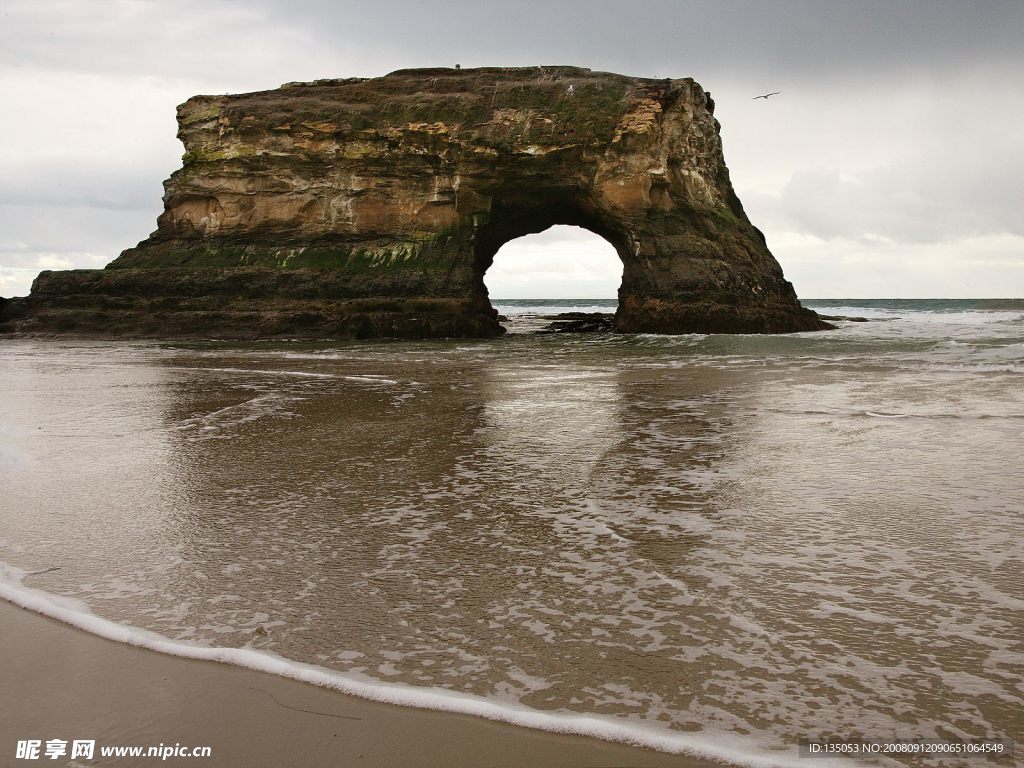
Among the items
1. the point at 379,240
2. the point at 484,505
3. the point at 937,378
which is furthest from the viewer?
the point at 379,240

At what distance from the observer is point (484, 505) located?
13.2 ft

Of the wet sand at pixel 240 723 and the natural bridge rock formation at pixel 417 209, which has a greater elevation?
the natural bridge rock formation at pixel 417 209

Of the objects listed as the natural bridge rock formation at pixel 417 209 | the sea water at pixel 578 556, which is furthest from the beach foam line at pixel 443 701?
the natural bridge rock formation at pixel 417 209

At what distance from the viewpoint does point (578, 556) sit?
10.4 feet

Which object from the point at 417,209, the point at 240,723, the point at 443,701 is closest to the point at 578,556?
the point at 443,701

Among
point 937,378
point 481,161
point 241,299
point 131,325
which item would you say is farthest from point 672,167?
point 131,325

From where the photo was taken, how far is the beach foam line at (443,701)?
1871 mm

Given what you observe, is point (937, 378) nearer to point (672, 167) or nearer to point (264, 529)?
point (264, 529)

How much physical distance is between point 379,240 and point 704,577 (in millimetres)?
24917

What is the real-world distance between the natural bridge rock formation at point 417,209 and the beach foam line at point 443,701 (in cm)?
2176

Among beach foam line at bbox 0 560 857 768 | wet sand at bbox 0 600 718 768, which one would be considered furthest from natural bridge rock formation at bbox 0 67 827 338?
wet sand at bbox 0 600 718 768

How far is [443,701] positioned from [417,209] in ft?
83.5

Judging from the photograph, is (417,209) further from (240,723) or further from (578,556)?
(240,723)

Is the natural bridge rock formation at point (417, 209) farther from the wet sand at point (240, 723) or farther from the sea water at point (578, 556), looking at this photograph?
the wet sand at point (240, 723)
